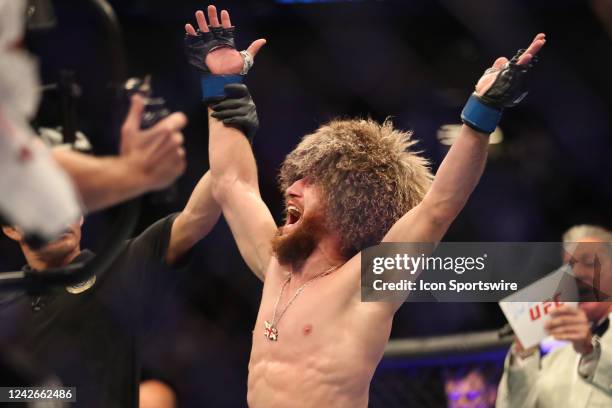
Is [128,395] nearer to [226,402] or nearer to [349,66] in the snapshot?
[226,402]

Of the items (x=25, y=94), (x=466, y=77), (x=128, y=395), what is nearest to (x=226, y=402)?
(x=128, y=395)

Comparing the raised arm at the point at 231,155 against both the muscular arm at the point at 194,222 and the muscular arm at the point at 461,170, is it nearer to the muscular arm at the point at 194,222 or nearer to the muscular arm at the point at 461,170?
the muscular arm at the point at 194,222

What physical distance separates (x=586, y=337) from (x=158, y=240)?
3.34 ft

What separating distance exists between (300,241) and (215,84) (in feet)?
1.13

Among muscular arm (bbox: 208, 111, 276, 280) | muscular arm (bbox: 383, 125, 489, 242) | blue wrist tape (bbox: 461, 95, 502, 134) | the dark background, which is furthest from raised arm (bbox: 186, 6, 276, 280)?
the dark background

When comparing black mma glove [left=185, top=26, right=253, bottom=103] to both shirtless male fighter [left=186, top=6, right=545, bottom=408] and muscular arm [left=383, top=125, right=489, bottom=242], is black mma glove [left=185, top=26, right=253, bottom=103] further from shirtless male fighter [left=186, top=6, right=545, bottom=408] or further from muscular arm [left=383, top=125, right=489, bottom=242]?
muscular arm [left=383, top=125, right=489, bottom=242]

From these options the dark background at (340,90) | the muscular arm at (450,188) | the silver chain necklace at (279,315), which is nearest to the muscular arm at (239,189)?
the silver chain necklace at (279,315)

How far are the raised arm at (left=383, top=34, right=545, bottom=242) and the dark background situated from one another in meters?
1.20

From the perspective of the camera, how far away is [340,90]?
9.12ft

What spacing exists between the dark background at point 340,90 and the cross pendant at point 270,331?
3.10ft

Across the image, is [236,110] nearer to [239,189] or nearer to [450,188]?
[239,189]

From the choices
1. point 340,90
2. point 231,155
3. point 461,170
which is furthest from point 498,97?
point 340,90

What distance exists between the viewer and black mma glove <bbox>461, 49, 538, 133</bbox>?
55.4 inches

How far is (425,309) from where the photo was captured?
2.89 metres
